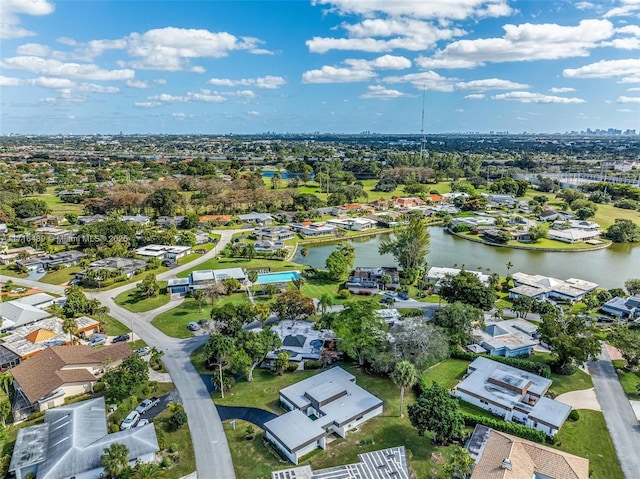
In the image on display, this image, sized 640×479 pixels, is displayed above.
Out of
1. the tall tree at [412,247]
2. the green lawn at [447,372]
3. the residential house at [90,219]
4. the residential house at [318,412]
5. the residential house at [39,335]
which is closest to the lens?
the residential house at [318,412]

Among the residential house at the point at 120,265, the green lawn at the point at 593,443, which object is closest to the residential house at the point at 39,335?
the residential house at the point at 120,265

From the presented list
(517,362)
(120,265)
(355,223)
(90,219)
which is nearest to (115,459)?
(517,362)

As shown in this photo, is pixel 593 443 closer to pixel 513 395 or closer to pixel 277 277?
pixel 513 395

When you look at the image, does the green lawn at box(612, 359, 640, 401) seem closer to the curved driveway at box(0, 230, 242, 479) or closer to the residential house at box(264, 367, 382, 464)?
the residential house at box(264, 367, 382, 464)

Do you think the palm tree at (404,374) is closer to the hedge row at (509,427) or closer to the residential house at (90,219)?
the hedge row at (509,427)

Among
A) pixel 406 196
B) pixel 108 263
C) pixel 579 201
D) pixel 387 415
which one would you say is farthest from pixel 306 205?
pixel 387 415

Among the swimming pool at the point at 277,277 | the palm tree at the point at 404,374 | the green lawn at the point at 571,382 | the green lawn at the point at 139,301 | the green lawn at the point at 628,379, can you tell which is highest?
the palm tree at the point at 404,374

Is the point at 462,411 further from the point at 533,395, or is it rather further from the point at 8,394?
the point at 8,394
